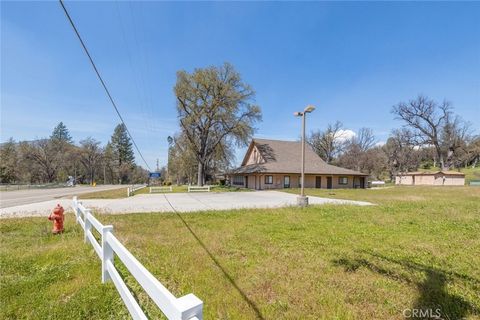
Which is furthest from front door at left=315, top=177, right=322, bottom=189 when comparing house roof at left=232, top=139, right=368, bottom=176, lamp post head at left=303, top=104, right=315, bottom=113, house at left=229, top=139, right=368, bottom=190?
lamp post head at left=303, top=104, right=315, bottom=113

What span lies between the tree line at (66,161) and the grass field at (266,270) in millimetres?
54925

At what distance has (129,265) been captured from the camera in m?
2.32

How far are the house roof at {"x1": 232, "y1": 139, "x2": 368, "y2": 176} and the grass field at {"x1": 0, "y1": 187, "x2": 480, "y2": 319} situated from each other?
74.1 ft

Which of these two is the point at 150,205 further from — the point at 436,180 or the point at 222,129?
the point at 436,180

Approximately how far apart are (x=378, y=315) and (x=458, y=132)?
66262 millimetres

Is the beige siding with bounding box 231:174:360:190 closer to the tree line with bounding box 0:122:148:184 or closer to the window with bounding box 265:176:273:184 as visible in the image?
the window with bounding box 265:176:273:184

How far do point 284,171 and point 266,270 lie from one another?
2633 cm

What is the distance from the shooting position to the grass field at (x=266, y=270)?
2.96 metres

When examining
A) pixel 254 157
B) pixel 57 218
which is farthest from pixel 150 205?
pixel 254 157

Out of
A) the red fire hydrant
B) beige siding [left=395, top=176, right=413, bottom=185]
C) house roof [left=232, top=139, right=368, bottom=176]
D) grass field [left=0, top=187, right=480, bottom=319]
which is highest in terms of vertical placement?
house roof [left=232, top=139, right=368, bottom=176]

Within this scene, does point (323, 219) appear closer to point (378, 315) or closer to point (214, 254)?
point (214, 254)

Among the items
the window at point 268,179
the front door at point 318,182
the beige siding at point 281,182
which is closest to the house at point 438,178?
the beige siding at point 281,182

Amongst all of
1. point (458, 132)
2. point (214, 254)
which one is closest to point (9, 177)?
point (214, 254)

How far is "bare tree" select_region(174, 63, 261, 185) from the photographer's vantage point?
3000 centimetres
